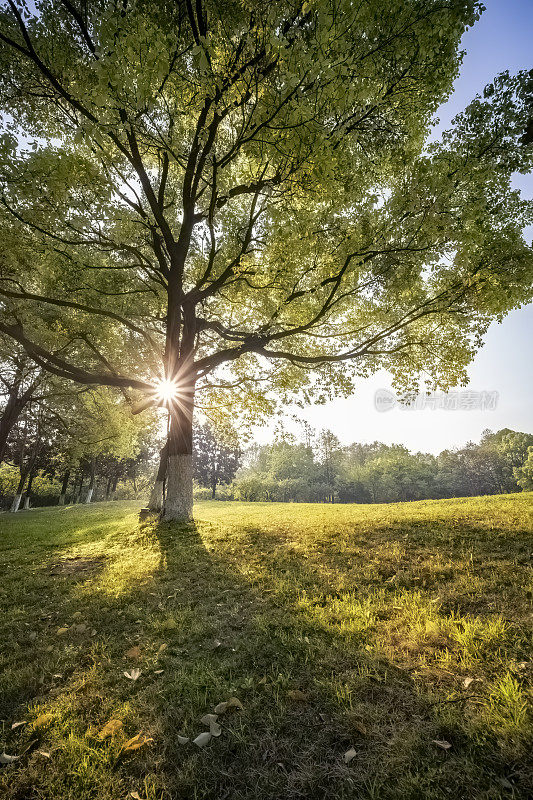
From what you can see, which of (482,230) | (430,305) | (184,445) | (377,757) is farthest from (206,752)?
(430,305)

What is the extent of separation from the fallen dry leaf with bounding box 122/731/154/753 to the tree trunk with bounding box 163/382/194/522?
8373mm

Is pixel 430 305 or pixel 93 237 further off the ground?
pixel 93 237

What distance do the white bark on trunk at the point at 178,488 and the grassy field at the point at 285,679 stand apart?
4747 mm

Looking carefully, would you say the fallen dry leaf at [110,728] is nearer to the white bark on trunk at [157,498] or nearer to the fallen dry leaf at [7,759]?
the fallen dry leaf at [7,759]

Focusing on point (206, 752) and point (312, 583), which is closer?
point (206, 752)

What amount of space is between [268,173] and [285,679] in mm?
10610

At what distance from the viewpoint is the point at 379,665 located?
9.57ft

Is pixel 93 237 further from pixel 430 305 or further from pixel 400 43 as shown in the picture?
pixel 430 305

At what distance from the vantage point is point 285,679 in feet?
9.50

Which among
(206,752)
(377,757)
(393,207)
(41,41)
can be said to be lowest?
(206,752)

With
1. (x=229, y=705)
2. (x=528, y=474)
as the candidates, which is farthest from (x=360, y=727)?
(x=528, y=474)

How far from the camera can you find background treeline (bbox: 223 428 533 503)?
69250 mm

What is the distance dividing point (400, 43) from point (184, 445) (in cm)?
1069

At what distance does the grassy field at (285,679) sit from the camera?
2090mm
